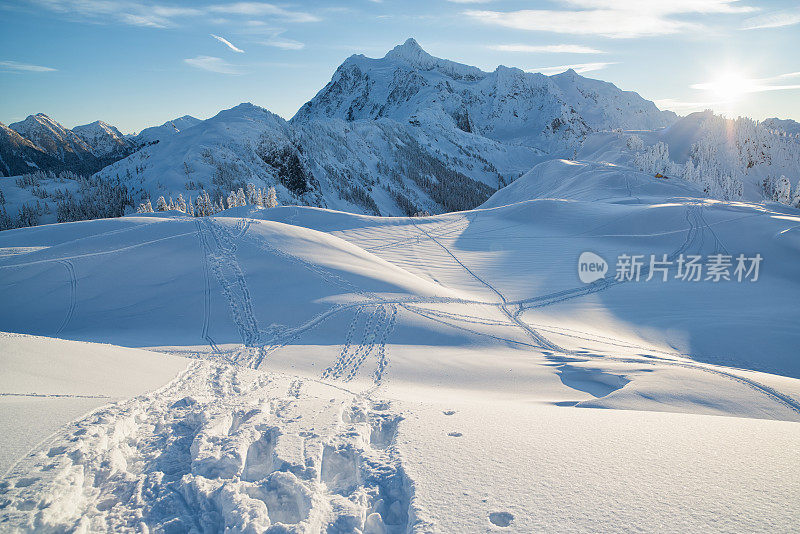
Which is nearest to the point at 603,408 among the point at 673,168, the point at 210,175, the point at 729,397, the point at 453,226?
the point at 729,397

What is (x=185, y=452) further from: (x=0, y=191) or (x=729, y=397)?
(x=0, y=191)

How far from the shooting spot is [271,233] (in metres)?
14.7

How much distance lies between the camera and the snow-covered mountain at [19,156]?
6727 inches

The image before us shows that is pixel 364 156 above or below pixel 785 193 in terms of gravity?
above

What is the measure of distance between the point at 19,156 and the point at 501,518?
24998cm

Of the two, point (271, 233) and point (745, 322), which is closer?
point (745, 322)

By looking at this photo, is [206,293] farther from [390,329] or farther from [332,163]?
[332,163]

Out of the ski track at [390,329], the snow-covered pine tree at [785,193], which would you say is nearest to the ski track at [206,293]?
the ski track at [390,329]

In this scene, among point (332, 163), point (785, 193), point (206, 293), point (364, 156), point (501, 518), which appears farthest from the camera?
point (364, 156)

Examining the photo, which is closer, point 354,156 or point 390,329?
point 390,329

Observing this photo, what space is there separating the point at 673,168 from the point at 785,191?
12.1m

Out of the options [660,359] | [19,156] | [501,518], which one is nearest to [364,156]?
[660,359]

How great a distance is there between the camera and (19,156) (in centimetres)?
18012

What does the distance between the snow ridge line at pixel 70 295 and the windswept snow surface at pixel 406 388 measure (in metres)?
0.05
